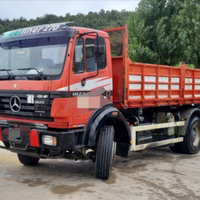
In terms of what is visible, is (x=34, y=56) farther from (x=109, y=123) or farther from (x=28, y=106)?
(x=109, y=123)

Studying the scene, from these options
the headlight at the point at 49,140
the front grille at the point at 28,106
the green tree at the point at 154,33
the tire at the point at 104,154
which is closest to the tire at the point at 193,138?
the tire at the point at 104,154

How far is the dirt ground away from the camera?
4613 millimetres

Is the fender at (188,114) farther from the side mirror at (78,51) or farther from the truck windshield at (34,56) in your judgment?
the truck windshield at (34,56)

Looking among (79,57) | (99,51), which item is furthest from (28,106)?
(99,51)

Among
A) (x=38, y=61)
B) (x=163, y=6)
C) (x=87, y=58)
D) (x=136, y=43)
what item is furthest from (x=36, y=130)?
(x=163, y=6)

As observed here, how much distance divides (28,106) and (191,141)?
4.68 m

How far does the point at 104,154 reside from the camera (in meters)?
5.23

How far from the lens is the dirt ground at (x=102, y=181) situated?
4613mm

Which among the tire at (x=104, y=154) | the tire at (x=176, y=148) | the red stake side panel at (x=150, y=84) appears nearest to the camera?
the tire at (x=104, y=154)

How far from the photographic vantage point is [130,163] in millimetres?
6727

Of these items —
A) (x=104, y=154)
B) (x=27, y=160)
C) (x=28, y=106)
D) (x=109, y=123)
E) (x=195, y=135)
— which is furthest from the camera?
(x=195, y=135)

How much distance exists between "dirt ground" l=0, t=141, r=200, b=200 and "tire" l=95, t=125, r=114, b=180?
0.17m

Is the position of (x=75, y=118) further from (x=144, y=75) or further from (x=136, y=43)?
(x=136, y=43)

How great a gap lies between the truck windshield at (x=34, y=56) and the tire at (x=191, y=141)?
14.3 feet
